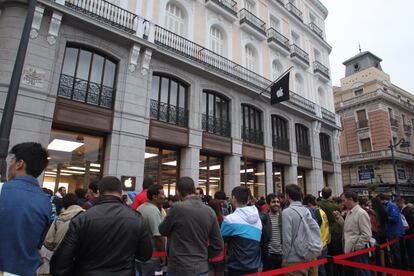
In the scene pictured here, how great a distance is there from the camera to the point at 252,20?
1878 cm

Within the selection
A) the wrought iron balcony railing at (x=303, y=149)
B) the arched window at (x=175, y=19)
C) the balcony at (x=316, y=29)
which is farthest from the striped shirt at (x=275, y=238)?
the balcony at (x=316, y=29)

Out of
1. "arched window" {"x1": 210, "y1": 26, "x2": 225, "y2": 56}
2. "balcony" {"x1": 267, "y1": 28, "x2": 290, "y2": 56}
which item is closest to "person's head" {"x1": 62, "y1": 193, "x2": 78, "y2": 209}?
"arched window" {"x1": 210, "y1": 26, "x2": 225, "y2": 56}

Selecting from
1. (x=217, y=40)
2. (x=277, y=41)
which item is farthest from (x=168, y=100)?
(x=277, y=41)

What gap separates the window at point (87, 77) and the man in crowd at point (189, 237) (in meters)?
8.79

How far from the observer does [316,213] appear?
546 cm

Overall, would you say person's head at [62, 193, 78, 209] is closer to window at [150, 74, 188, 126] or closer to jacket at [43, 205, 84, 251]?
jacket at [43, 205, 84, 251]

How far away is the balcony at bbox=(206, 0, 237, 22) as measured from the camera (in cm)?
1627

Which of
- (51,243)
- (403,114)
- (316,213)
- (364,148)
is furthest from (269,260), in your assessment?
(403,114)

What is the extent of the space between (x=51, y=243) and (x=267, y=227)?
136 inches

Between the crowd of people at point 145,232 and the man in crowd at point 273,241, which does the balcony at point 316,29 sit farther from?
the man in crowd at point 273,241

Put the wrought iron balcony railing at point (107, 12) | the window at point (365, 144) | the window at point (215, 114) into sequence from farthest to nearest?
1. the window at point (365, 144)
2. the window at point (215, 114)
3. the wrought iron balcony railing at point (107, 12)

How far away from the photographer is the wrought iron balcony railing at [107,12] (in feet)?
36.5

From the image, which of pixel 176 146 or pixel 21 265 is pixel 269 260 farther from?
pixel 176 146

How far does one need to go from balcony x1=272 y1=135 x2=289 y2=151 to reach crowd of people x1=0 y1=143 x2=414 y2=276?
11.8 m
